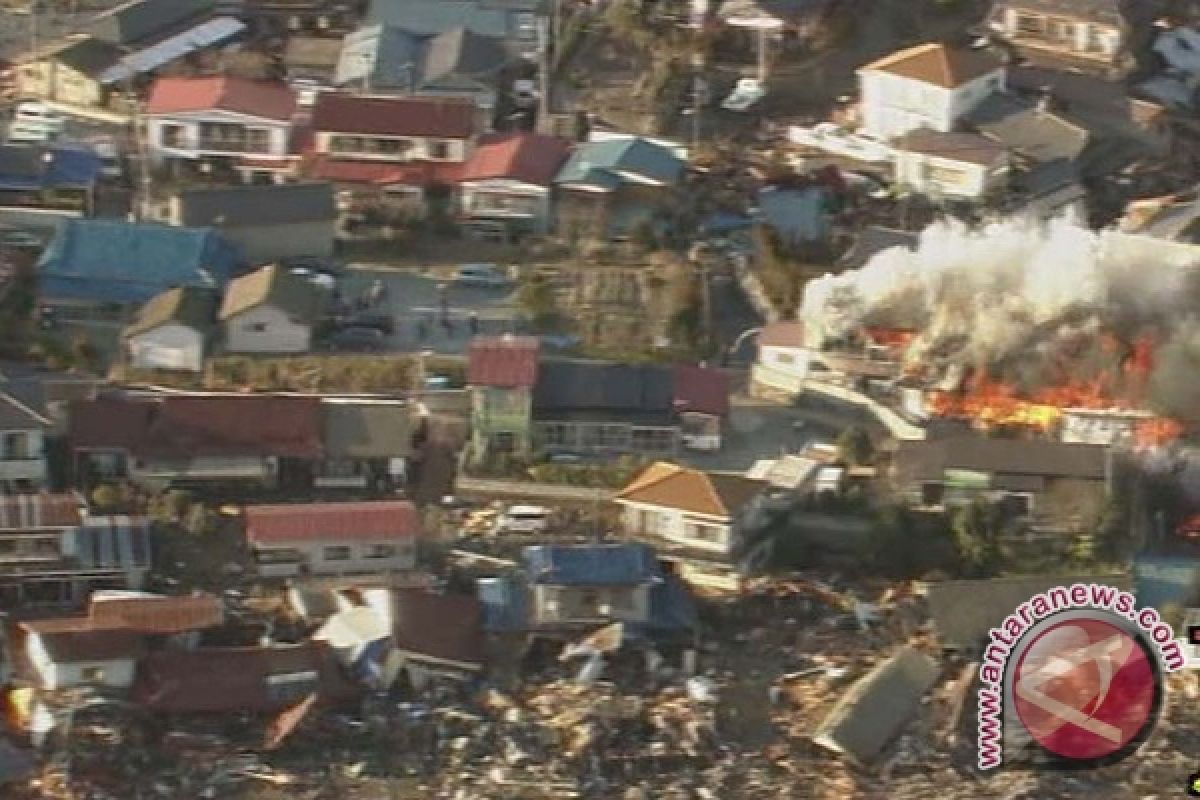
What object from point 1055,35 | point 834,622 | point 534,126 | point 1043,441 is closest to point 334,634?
point 834,622

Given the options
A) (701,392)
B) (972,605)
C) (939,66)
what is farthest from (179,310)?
(939,66)

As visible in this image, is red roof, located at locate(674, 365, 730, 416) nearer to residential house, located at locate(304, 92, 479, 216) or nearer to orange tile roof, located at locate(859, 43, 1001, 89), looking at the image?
residential house, located at locate(304, 92, 479, 216)

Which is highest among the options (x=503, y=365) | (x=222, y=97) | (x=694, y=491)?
(x=222, y=97)

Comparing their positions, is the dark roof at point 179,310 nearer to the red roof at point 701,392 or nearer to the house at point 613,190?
the house at point 613,190

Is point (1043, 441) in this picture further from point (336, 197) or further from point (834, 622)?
point (336, 197)

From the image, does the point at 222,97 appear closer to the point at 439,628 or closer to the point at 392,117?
the point at 392,117

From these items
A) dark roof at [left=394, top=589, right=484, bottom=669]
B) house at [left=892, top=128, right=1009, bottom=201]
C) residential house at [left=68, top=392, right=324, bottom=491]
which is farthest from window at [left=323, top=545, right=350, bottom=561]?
house at [left=892, top=128, right=1009, bottom=201]

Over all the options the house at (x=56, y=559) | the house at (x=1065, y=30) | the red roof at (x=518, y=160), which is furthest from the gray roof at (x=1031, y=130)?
the house at (x=56, y=559)
